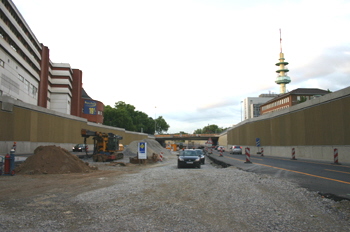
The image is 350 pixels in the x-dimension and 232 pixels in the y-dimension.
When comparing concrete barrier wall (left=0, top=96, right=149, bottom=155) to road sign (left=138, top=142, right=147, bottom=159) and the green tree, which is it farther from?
the green tree

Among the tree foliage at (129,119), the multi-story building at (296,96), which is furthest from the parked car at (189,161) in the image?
the tree foliage at (129,119)

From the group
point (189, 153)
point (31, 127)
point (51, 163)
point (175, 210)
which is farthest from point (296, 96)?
point (175, 210)

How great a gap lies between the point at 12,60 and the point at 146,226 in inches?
2120

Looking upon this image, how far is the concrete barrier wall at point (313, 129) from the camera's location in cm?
2755

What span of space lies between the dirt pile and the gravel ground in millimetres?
7838

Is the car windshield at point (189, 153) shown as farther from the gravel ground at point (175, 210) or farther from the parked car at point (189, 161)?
the gravel ground at point (175, 210)

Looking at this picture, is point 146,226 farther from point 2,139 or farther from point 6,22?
point 6,22

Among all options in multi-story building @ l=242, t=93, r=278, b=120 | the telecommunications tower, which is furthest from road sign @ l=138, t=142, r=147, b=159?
multi-story building @ l=242, t=93, r=278, b=120

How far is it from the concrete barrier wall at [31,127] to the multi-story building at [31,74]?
7.86m

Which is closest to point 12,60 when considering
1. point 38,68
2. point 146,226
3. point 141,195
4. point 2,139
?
point 38,68

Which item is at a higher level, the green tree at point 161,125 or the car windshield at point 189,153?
the green tree at point 161,125

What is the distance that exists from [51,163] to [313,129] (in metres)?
27.4

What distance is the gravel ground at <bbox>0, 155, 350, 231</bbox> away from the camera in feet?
20.2

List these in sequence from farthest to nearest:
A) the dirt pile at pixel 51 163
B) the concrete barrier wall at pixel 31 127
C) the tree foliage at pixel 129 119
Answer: the tree foliage at pixel 129 119, the concrete barrier wall at pixel 31 127, the dirt pile at pixel 51 163
